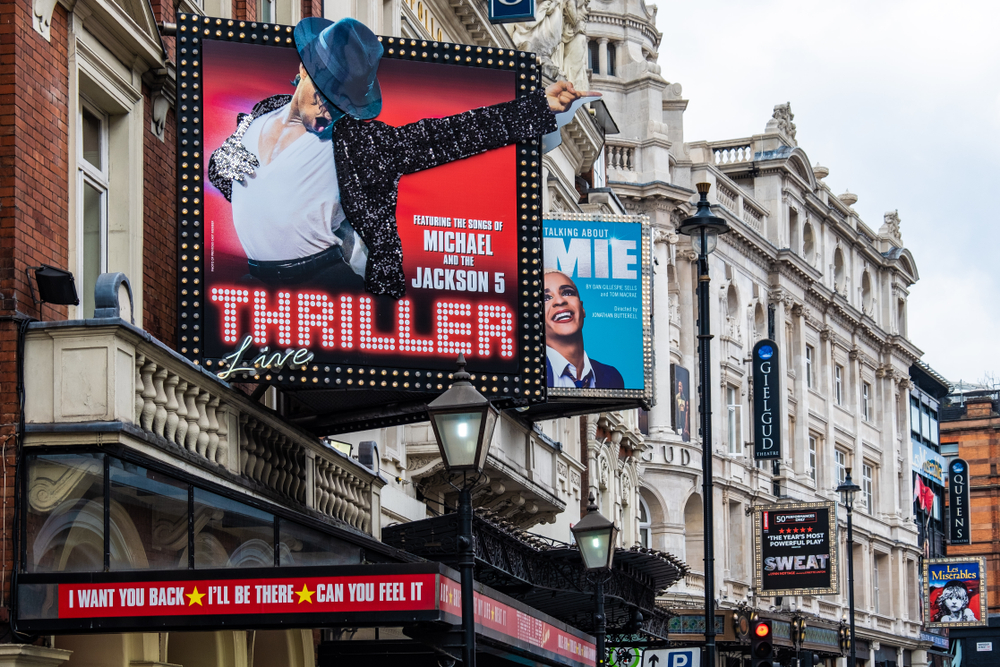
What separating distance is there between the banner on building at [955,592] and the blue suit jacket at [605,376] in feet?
173

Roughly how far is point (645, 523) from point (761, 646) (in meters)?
28.3

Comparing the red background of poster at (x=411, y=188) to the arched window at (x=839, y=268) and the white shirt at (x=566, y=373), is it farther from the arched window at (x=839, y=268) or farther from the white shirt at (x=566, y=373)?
the arched window at (x=839, y=268)

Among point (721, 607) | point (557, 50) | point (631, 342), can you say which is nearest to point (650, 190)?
point (721, 607)

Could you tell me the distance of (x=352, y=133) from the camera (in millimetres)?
17609

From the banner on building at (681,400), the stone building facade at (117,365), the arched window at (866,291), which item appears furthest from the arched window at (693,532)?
the stone building facade at (117,365)

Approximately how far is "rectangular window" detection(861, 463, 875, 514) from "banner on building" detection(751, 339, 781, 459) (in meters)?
14.7

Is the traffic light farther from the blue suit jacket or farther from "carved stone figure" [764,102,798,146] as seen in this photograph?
"carved stone figure" [764,102,798,146]

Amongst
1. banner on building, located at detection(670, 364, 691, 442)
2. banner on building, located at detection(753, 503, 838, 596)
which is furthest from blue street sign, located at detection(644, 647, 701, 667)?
banner on building, located at detection(753, 503, 838, 596)

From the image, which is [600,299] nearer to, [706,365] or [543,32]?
[706,365]

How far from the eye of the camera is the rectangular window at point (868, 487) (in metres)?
71.1

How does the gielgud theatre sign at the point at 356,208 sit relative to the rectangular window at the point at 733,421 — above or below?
below

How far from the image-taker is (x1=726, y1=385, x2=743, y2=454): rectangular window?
5641 centimetres

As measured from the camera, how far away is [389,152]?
17.7 metres

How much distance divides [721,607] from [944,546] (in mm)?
38607
